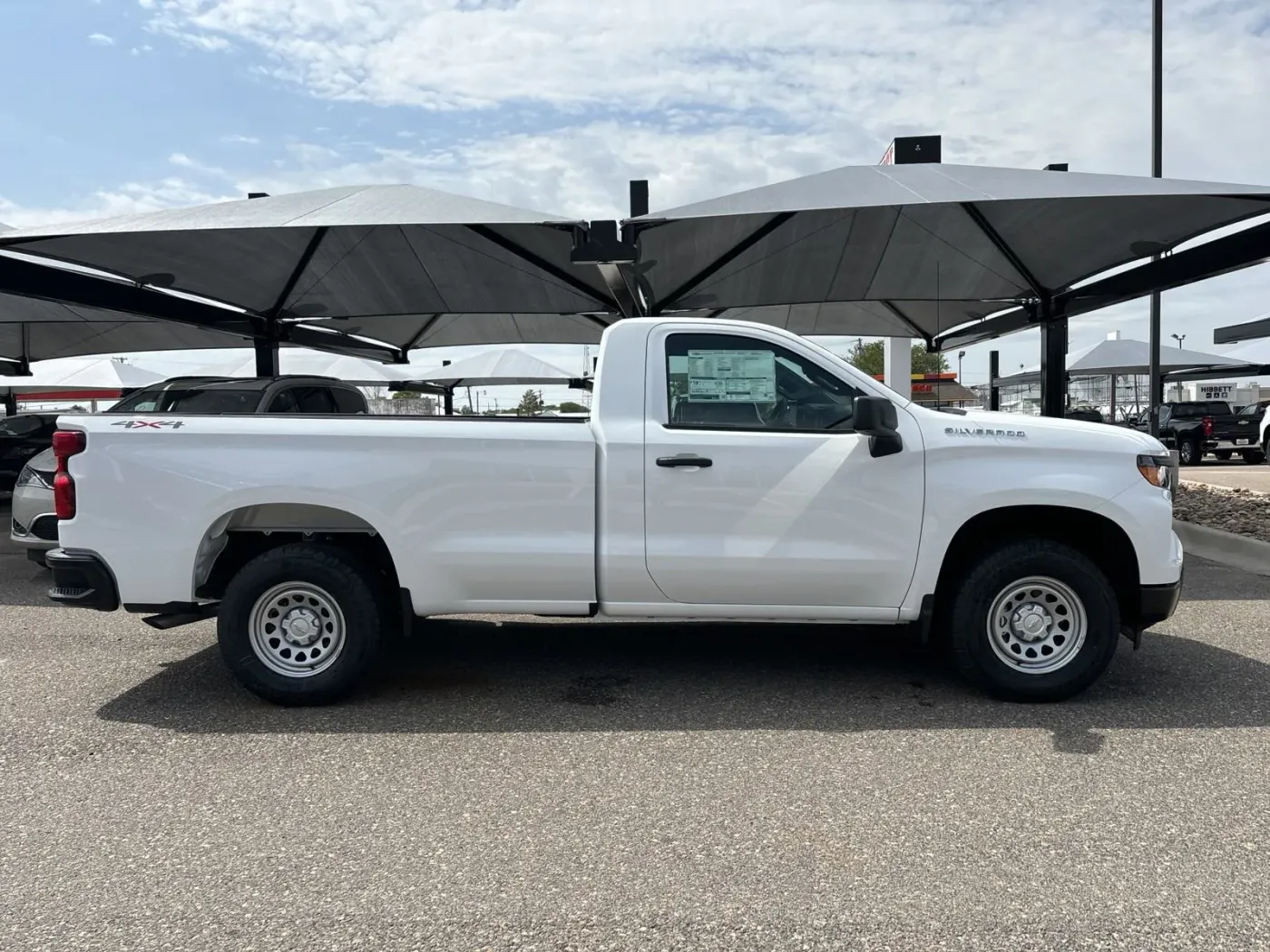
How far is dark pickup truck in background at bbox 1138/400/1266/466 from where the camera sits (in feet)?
76.6

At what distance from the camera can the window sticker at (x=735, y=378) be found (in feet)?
16.3

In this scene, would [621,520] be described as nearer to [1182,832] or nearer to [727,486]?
[727,486]

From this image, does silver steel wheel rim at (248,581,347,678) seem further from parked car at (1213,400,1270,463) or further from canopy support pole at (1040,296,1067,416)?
parked car at (1213,400,1270,463)

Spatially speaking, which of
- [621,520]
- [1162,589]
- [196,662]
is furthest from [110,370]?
[1162,589]

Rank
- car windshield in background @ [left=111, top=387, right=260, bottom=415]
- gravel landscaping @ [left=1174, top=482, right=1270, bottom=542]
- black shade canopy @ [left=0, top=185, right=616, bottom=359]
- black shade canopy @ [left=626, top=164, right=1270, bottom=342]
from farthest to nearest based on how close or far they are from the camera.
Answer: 1. gravel landscaping @ [left=1174, top=482, right=1270, bottom=542]
2. car windshield in background @ [left=111, top=387, right=260, bottom=415]
3. black shade canopy @ [left=0, top=185, right=616, bottom=359]
4. black shade canopy @ [left=626, top=164, right=1270, bottom=342]

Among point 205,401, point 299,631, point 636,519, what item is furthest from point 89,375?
point 636,519

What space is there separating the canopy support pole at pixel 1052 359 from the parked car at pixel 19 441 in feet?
44.9

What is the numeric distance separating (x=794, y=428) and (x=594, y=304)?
8371 millimetres

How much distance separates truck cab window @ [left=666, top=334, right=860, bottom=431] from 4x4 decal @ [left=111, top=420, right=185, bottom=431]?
2.50 metres

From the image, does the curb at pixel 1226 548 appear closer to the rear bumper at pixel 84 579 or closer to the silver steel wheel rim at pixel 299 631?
the silver steel wheel rim at pixel 299 631

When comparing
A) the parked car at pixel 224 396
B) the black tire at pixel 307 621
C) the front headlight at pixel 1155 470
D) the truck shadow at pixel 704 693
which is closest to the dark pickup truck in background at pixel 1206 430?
the truck shadow at pixel 704 693

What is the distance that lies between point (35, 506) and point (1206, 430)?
24.6 m

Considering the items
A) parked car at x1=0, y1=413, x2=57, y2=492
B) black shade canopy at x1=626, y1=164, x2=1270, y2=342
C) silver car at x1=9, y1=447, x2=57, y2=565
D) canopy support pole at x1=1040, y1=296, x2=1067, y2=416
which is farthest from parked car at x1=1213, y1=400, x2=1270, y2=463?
parked car at x1=0, y1=413, x2=57, y2=492

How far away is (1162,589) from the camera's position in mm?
4816
